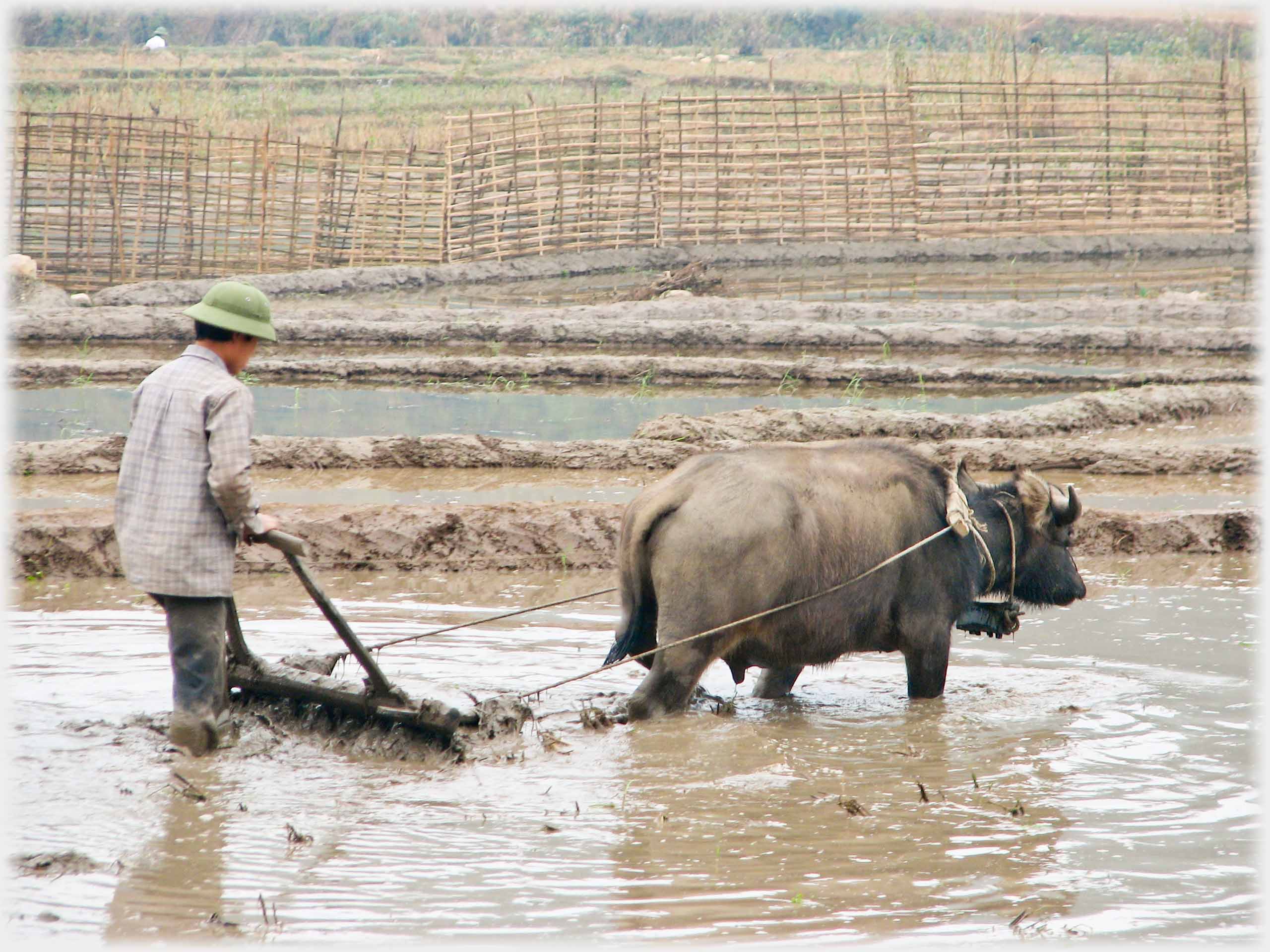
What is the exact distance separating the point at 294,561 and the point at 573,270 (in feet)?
51.0

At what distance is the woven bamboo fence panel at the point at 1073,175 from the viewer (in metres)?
21.0

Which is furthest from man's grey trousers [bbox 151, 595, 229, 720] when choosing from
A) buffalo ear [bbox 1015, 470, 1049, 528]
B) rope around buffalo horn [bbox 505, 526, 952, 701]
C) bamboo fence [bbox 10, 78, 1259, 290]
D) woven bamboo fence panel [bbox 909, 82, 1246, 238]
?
woven bamboo fence panel [bbox 909, 82, 1246, 238]

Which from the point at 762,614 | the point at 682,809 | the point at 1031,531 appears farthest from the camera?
the point at 1031,531

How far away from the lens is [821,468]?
214 inches

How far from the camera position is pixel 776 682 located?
5.89 m

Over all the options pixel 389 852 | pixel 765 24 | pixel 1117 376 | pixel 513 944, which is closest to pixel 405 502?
pixel 389 852

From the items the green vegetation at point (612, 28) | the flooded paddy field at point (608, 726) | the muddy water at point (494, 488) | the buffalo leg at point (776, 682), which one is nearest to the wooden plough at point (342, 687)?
the flooded paddy field at point (608, 726)

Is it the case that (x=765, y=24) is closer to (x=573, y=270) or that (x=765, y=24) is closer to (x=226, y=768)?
(x=573, y=270)

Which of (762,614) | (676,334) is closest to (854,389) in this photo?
(676,334)

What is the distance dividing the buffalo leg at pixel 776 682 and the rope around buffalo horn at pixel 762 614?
2.07 feet

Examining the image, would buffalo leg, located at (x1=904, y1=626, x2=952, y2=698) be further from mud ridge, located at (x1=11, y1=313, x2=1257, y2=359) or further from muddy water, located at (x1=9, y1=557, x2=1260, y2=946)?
mud ridge, located at (x1=11, y1=313, x2=1257, y2=359)

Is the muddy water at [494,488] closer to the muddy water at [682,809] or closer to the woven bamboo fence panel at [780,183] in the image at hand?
the muddy water at [682,809]

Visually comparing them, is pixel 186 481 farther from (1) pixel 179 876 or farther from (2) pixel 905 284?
(2) pixel 905 284

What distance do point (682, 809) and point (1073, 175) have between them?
1892 centimetres
